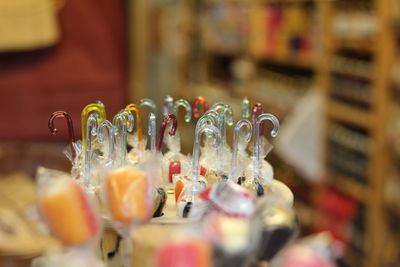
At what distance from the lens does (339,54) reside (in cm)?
321

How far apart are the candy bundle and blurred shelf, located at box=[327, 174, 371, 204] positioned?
2.03 metres

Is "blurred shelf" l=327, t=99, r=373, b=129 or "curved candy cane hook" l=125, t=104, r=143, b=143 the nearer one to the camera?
"curved candy cane hook" l=125, t=104, r=143, b=143

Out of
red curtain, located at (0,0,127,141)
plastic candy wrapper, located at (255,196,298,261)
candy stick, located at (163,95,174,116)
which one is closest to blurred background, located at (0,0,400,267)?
red curtain, located at (0,0,127,141)

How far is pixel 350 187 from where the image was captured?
318cm

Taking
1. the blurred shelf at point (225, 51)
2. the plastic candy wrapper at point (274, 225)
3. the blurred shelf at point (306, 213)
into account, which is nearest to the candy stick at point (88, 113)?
the plastic candy wrapper at point (274, 225)

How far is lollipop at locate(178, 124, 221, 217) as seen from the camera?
3.23 feet

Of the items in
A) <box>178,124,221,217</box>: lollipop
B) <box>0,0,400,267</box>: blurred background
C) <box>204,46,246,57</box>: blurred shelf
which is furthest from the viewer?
<box>204,46,246,57</box>: blurred shelf

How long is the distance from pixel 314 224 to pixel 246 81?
3.84ft

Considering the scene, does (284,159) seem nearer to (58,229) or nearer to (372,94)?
(372,94)

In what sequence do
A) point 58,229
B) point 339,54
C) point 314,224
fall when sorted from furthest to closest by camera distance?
1. point 314,224
2. point 339,54
3. point 58,229

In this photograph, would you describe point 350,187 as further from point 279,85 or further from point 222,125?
point 222,125

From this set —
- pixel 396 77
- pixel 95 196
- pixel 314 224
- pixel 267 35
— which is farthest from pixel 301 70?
pixel 95 196

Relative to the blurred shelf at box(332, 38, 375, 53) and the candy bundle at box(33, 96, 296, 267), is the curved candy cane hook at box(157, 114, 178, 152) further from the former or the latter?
the blurred shelf at box(332, 38, 375, 53)

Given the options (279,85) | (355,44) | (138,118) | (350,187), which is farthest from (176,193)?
(279,85)
